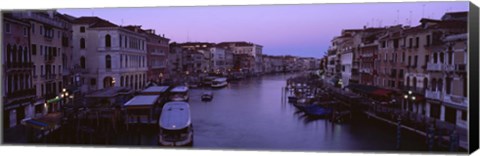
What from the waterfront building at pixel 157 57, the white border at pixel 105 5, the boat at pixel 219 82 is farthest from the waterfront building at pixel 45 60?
the boat at pixel 219 82

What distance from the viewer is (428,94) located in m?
7.61

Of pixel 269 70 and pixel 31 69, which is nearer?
pixel 31 69

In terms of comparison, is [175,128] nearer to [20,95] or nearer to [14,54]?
[20,95]

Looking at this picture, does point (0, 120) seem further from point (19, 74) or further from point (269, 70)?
point (269, 70)

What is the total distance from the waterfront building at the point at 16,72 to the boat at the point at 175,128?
2431 mm

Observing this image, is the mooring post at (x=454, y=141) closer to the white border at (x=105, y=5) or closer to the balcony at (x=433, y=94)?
the balcony at (x=433, y=94)

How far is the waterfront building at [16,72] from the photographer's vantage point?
7.75 m

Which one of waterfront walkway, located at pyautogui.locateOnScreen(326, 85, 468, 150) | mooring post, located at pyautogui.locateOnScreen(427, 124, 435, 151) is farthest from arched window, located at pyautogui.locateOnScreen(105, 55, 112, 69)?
Result: mooring post, located at pyautogui.locateOnScreen(427, 124, 435, 151)

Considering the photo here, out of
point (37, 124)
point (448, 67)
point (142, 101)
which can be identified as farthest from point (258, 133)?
point (37, 124)

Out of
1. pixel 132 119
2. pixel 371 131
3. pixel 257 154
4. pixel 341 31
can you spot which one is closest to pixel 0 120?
pixel 132 119

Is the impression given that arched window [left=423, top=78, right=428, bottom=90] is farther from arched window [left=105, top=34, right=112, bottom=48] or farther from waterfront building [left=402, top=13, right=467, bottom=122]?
arched window [left=105, top=34, right=112, bottom=48]

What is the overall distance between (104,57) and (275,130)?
3.98m

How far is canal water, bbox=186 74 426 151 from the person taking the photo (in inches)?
301

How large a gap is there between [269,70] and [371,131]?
19.4 ft
